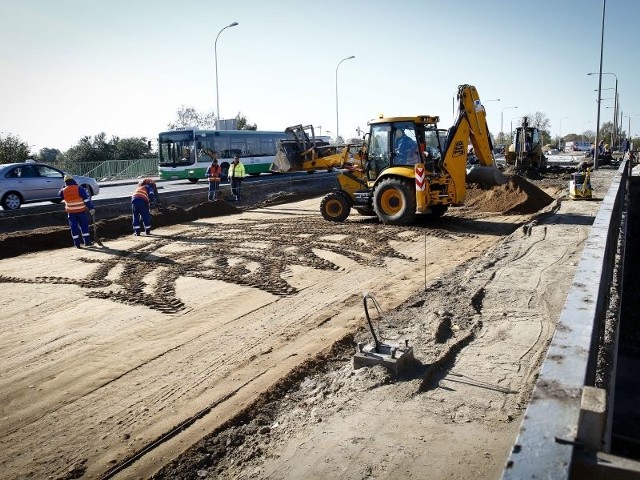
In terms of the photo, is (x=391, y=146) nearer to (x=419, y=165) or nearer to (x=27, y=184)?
(x=419, y=165)

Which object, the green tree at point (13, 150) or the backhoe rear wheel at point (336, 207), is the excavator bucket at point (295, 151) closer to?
the backhoe rear wheel at point (336, 207)

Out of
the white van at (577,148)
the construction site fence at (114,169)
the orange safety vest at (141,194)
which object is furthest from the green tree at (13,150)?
the white van at (577,148)

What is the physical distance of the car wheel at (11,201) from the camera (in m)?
17.6

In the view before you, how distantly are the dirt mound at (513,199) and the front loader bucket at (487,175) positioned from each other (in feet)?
9.44

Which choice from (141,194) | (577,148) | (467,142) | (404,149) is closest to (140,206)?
(141,194)

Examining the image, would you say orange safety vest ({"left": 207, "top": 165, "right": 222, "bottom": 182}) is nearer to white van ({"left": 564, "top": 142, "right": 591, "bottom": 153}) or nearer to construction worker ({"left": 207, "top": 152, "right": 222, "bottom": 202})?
construction worker ({"left": 207, "top": 152, "right": 222, "bottom": 202})

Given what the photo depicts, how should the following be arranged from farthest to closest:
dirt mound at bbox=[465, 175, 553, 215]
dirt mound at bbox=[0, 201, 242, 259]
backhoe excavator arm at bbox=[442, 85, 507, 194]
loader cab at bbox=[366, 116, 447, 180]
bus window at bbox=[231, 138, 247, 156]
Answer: bus window at bbox=[231, 138, 247, 156]
dirt mound at bbox=[465, 175, 553, 215]
backhoe excavator arm at bbox=[442, 85, 507, 194]
loader cab at bbox=[366, 116, 447, 180]
dirt mound at bbox=[0, 201, 242, 259]

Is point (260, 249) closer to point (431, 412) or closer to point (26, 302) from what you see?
point (26, 302)

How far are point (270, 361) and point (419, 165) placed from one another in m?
8.53

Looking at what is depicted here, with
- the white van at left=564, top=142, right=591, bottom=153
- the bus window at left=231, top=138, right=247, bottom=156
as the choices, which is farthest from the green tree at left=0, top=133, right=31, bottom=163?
the white van at left=564, top=142, right=591, bottom=153

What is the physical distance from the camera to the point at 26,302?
809 cm

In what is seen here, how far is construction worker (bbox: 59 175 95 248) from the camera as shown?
497 inches

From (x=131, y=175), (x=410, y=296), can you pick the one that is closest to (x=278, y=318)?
(x=410, y=296)

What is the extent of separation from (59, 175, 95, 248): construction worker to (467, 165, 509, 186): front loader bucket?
977 cm
